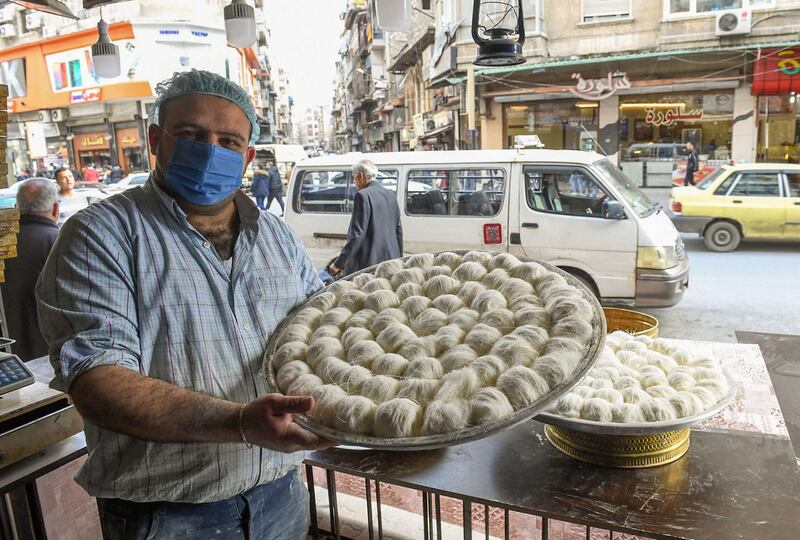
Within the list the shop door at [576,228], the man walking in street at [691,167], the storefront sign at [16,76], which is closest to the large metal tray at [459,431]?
the shop door at [576,228]

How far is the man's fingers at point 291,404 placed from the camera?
3.68ft

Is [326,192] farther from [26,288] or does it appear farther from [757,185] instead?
[757,185]

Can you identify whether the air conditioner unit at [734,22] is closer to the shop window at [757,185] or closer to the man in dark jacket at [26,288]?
the shop window at [757,185]

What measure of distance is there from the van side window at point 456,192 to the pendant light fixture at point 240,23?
2437mm

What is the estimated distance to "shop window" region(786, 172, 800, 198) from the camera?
927 cm

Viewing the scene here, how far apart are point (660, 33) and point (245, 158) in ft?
54.7

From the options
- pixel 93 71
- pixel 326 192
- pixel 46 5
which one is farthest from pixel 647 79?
pixel 93 71

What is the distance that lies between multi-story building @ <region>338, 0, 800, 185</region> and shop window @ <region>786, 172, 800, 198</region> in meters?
6.45

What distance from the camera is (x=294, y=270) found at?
5.71 feet

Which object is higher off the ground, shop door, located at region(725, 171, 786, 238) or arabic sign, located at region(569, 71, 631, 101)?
arabic sign, located at region(569, 71, 631, 101)

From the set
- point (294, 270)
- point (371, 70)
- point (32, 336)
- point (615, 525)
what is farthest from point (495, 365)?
point (371, 70)

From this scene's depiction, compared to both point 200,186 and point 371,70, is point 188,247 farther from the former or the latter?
point 371,70

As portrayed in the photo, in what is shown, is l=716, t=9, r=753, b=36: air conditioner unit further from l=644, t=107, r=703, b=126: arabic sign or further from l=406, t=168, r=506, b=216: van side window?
l=406, t=168, r=506, b=216: van side window

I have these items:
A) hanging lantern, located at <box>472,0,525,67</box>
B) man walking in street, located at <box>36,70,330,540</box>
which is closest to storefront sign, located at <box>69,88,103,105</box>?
hanging lantern, located at <box>472,0,525,67</box>
